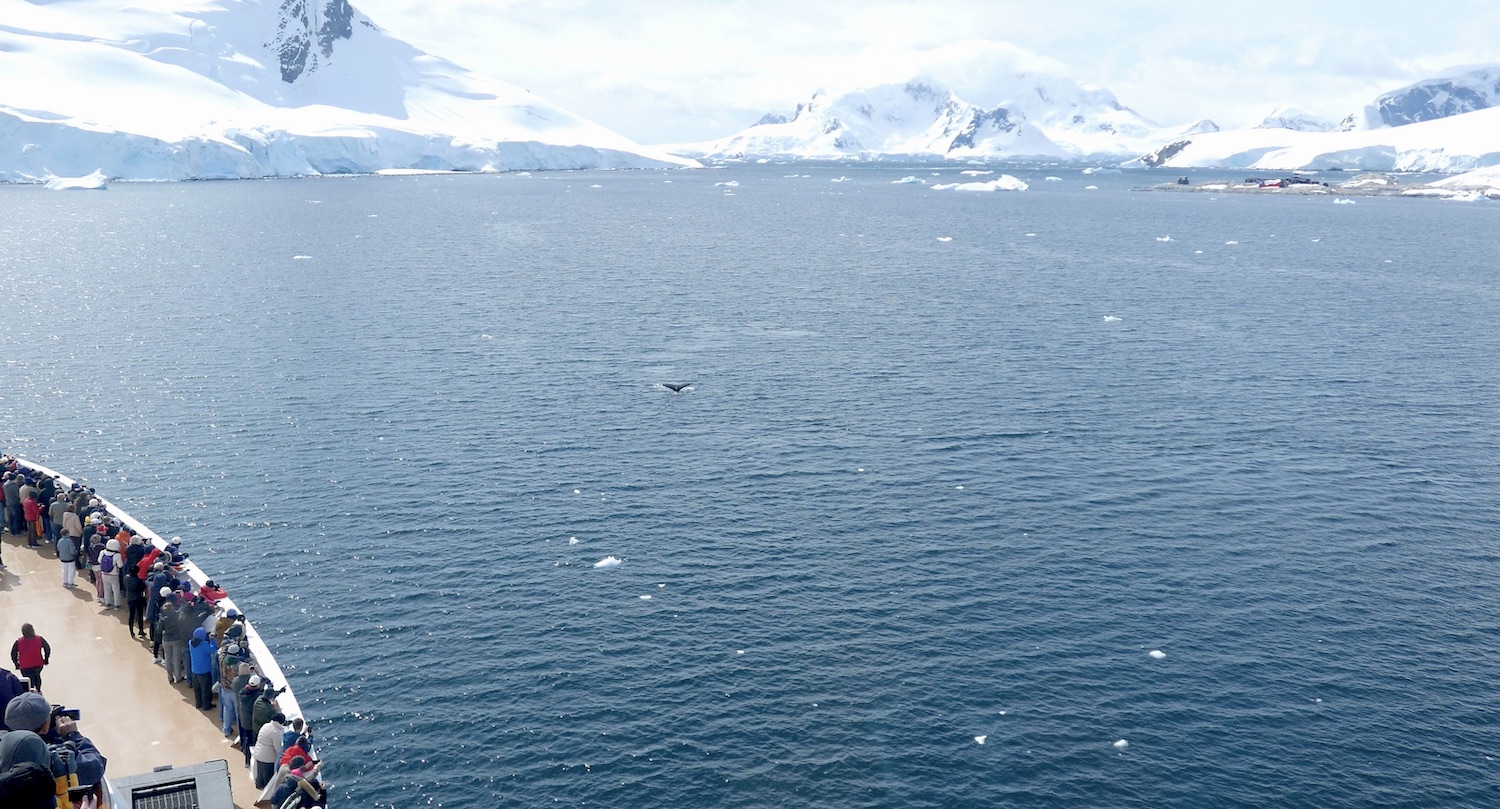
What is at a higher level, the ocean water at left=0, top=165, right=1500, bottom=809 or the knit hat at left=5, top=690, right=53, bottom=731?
the knit hat at left=5, top=690, right=53, bottom=731

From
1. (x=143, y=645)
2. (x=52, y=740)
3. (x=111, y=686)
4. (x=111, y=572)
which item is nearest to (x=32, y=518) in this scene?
(x=111, y=572)

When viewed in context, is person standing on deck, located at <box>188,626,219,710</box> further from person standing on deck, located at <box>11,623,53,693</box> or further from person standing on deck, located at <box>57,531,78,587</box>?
person standing on deck, located at <box>57,531,78,587</box>

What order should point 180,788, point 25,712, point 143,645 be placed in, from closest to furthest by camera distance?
point 25,712, point 180,788, point 143,645

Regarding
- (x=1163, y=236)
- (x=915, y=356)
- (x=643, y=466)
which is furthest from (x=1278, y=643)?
(x=1163, y=236)

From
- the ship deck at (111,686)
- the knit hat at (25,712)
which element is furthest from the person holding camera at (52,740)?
the ship deck at (111,686)

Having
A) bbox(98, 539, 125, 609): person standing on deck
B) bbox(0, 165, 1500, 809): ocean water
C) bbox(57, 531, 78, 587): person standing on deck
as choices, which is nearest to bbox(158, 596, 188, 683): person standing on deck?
bbox(98, 539, 125, 609): person standing on deck

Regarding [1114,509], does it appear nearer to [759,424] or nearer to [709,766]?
[759,424]

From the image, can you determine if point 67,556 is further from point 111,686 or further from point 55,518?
point 111,686
